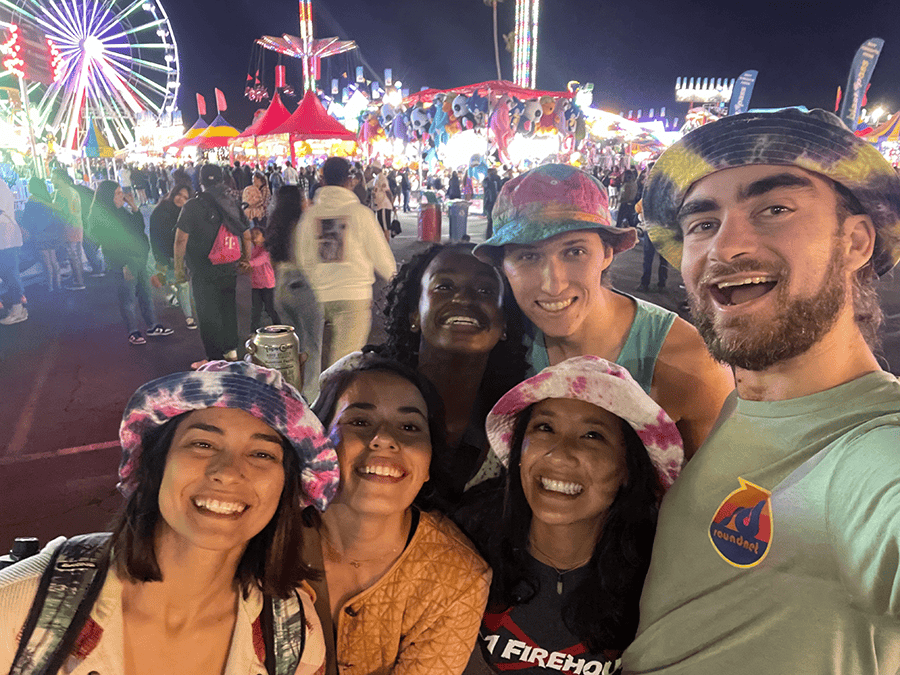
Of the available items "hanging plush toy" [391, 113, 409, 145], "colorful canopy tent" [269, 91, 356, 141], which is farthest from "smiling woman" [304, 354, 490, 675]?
"hanging plush toy" [391, 113, 409, 145]

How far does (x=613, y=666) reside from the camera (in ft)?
5.71

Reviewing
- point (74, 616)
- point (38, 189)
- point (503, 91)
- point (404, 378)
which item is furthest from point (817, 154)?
point (503, 91)

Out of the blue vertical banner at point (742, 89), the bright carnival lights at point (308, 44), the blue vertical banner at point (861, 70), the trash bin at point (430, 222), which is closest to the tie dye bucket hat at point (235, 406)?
the trash bin at point (430, 222)

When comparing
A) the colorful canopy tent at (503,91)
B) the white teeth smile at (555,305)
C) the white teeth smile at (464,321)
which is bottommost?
the white teeth smile at (464,321)

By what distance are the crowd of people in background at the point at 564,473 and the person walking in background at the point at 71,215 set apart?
29.9 ft

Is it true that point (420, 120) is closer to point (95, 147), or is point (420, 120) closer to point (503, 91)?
point (503, 91)

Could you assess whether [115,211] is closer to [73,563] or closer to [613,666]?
[73,563]

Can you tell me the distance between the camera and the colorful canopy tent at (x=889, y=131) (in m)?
37.6

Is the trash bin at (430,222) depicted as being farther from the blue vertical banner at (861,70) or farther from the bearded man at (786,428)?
the blue vertical banner at (861,70)

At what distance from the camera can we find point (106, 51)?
2184cm

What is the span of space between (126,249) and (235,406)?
645 cm

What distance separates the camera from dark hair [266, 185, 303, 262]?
5039 millimetres

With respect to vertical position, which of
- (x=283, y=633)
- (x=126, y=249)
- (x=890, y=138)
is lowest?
(x=283, y=633)

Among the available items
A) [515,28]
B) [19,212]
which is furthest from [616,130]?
[19,212]
